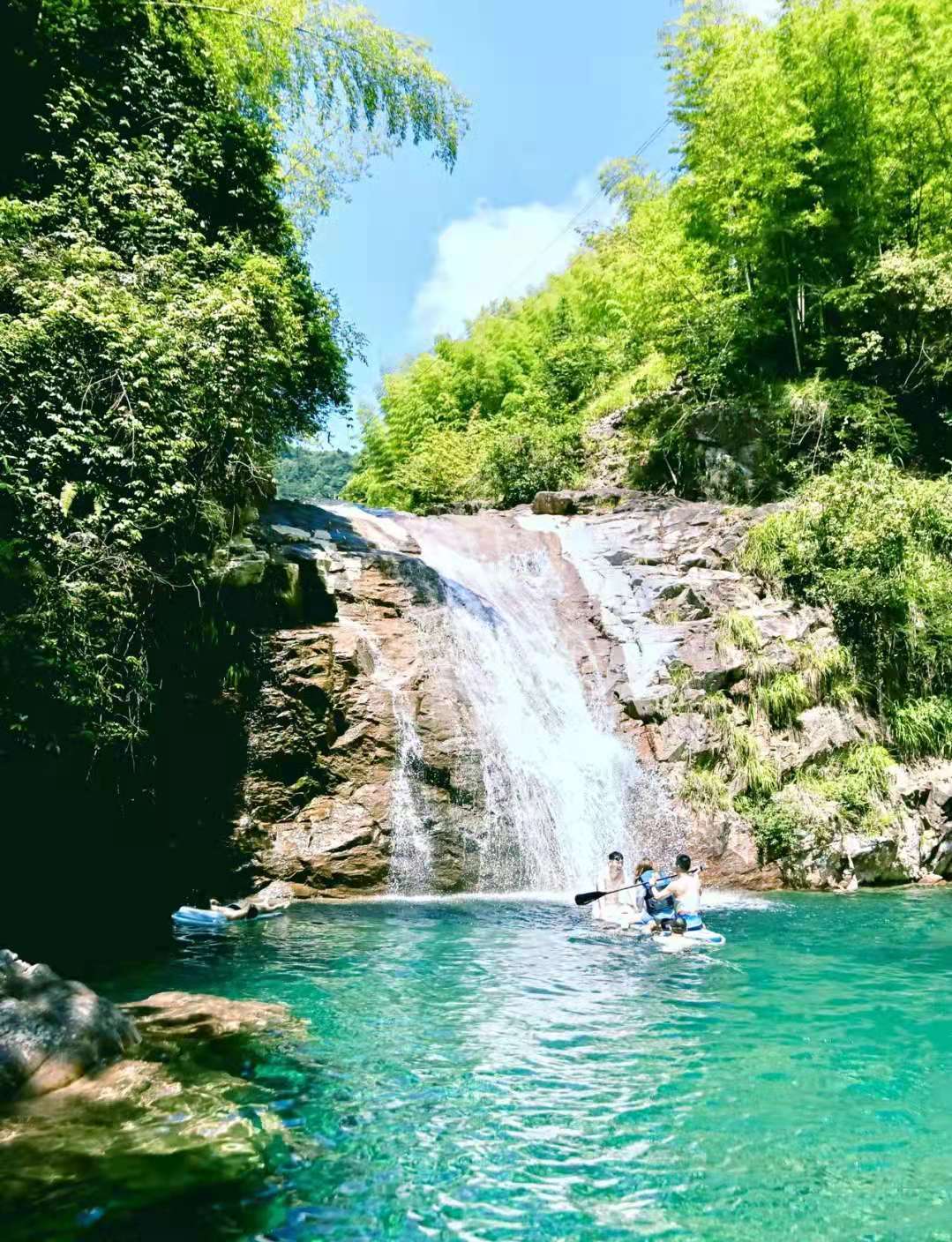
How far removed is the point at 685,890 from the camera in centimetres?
831

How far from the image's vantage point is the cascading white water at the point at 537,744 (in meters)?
11.1

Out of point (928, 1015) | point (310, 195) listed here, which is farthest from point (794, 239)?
point (928, 1015)

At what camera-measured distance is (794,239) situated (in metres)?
19.1

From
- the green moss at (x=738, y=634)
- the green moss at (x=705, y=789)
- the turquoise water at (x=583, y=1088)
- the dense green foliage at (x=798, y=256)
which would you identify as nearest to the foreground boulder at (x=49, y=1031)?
the turquoise water at (x=583, y=1088)

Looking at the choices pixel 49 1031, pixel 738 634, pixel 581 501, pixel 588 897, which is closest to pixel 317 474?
pixel 581 501

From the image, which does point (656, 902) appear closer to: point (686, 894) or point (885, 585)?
point (686, 894)

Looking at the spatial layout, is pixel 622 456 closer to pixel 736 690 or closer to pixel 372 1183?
pixel 736 690

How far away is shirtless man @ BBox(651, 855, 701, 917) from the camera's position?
826 centimetres

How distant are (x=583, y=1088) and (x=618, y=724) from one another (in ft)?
28.1

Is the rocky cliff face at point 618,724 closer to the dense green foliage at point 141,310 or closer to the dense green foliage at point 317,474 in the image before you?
the dense green foliage at point 141,310

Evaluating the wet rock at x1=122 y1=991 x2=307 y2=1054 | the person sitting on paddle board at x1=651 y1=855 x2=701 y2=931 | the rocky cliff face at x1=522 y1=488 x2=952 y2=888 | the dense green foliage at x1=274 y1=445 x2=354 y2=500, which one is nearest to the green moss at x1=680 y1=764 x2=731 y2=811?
the rocky cliff face at x1=522 y1=488 x2=952 y2=888

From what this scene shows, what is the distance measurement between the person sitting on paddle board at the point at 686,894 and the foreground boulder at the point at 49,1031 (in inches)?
206

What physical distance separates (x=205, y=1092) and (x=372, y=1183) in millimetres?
1092

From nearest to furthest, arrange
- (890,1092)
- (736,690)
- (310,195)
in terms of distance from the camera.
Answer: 1. (890,1092)
2. (736,690)
3. (310,195)
